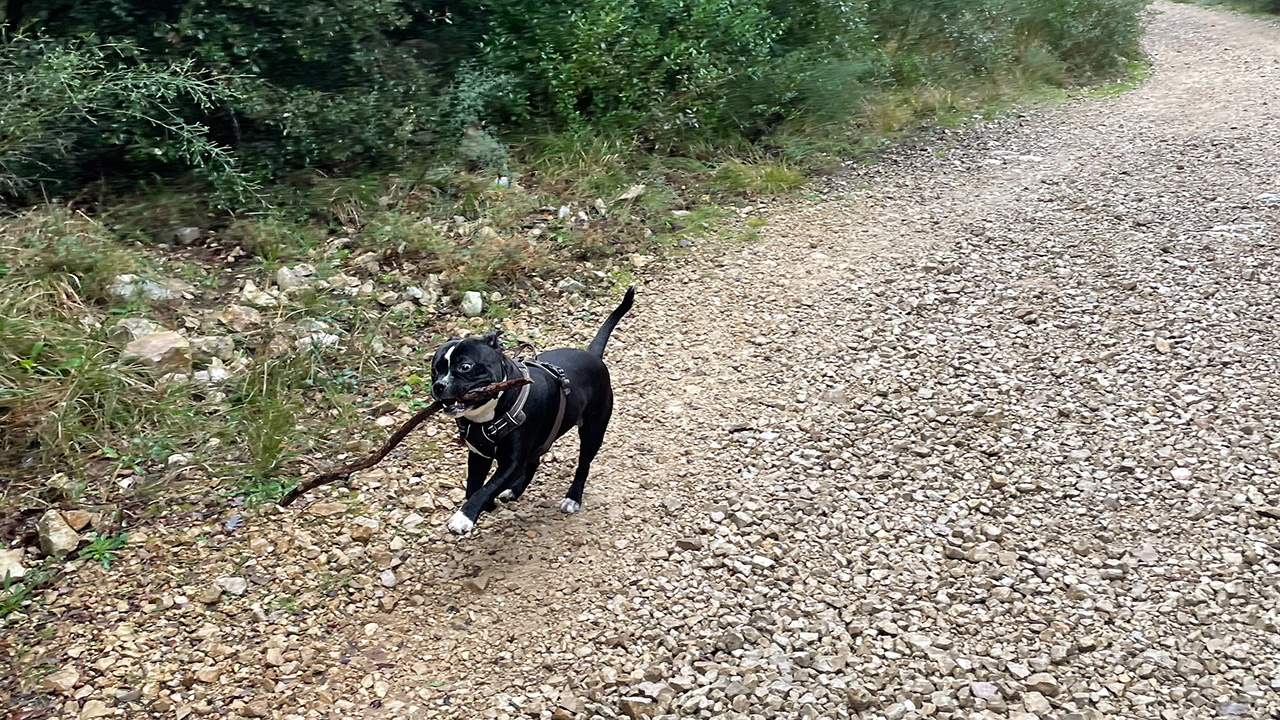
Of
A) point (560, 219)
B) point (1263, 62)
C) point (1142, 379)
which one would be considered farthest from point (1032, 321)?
point (1263, 62)

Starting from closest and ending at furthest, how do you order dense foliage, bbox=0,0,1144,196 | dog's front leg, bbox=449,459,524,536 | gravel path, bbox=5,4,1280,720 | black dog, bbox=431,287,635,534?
1. gravel path, bbox=5,4,1280,720
2. black dog, bbox=431,287,635,534
3. dog's front leg, bbox=449,459,524,536
4. dense foliage, bbox=0,0,1144,196

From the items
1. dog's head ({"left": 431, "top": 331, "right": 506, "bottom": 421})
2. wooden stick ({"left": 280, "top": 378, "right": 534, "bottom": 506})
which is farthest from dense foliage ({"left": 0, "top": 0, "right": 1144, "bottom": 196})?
dog's head ({"left": 431, "top": 331, "right": 506, "bottom": 421})

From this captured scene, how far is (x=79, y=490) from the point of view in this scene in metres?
3.37

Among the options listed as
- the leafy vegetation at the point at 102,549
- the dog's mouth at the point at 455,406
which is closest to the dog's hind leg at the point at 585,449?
the dog's mouth at the point at 455,406

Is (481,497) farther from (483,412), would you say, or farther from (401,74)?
(401,74)

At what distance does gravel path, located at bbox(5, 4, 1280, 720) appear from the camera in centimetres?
275

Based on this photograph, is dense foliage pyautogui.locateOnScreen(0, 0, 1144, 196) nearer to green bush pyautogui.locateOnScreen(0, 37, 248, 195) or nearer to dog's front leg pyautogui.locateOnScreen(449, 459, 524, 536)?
green bush pyautogui.locateOnScreen(0, 37, 248, 195)

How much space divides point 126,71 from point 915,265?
15.4 feet

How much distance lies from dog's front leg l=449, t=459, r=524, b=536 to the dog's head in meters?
0.22

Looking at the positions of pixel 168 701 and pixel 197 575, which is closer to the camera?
pixel 168 701

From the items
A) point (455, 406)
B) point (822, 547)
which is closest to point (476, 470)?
point (455, 406)

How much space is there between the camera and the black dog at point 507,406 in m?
2.86

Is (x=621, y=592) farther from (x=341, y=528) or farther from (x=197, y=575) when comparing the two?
(x=197, y=575)

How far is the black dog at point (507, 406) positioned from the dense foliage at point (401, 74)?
2.88m
